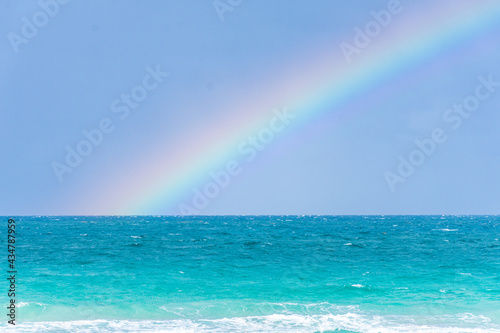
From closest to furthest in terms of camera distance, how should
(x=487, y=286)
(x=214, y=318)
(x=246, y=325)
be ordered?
(x=246, y=325), (x=214, y=318), (x=487, y=286)

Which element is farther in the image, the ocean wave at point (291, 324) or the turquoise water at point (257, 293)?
the turquoise water at point (257, 293)

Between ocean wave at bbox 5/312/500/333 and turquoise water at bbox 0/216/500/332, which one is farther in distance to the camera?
turquoise water at bbox 0/216/500/332

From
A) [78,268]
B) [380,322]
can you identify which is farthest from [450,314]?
[78,268]

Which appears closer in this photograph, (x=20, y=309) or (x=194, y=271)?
(x=20, y=309)

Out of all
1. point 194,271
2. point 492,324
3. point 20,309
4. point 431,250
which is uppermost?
point 431,250

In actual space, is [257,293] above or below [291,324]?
above

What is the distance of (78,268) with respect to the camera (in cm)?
3494

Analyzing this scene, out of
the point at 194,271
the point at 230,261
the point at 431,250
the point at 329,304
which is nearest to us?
the point at 329,304

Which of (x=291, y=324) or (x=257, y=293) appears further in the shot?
(x=257, y=293)

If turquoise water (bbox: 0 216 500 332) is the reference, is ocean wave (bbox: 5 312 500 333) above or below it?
below

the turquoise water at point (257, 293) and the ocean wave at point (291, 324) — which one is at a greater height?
the turquoise water at point (257, 293)

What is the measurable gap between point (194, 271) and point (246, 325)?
14.8 metres

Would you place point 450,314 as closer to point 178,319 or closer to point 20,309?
point 178,319

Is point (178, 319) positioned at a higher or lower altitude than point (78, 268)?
lower
